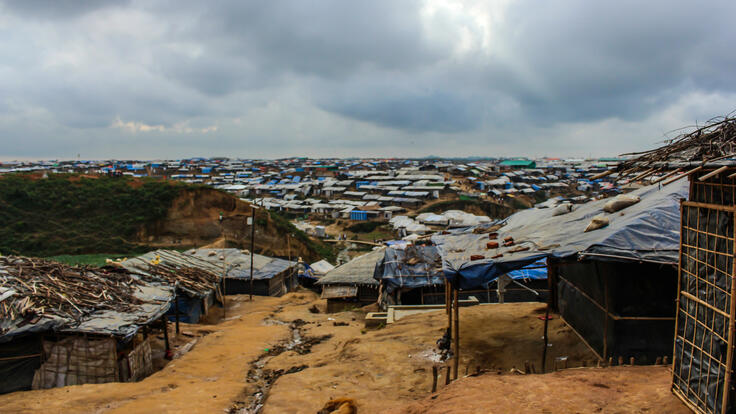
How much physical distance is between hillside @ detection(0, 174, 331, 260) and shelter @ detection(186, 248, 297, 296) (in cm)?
1082

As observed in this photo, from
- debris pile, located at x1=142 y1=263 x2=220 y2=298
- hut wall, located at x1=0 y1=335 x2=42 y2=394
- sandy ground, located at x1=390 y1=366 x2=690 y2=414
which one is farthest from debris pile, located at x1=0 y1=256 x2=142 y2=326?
sandy ground, located at x1=390 y1=366 x2=690 y2=414

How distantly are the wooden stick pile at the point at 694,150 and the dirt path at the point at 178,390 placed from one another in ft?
30.8

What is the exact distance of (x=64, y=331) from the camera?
9.69 metres

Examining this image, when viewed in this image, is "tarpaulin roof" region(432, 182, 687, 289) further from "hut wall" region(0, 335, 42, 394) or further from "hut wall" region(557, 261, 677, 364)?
"hut wall" region(0, 335, 42, 394)

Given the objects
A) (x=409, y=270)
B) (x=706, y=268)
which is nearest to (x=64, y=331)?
(x=409, y=270)

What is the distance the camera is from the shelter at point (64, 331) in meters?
9.43

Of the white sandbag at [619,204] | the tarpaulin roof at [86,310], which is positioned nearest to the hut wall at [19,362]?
the tarpaulin roof at [86,310]

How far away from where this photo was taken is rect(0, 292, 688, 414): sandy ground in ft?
20.7

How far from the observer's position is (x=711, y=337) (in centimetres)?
491

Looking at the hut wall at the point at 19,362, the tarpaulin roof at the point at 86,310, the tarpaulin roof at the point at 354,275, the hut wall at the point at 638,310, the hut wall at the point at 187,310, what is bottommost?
the hut wall at the point at 187,310

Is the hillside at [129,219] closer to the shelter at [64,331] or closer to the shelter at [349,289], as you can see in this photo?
the shelter at [349,289]

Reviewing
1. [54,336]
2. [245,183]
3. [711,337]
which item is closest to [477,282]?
[711,337]

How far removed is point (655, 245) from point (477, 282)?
325 cm

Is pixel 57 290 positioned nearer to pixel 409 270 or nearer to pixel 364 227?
pixel 409 270
